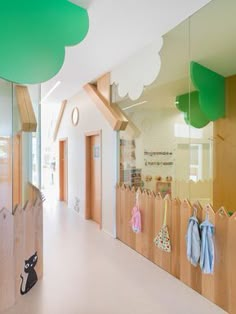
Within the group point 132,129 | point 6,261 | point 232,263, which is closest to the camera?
point 232,263

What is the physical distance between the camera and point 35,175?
3982mm

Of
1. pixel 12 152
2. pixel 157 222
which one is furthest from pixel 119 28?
pixel 157 222

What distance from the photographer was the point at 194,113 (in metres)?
3.33

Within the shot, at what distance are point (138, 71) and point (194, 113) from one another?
1178 millimetres

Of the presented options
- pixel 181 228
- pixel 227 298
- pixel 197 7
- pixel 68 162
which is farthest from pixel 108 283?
pixel 68 162

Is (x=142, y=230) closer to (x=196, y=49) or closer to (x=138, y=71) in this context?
(x=138, y=71)

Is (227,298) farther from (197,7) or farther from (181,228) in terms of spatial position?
(197,7)

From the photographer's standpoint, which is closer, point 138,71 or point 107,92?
point 138,71

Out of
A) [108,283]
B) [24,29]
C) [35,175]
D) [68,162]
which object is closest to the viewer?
[24,29]

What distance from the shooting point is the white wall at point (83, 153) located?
469cm

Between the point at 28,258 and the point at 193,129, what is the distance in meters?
2.62

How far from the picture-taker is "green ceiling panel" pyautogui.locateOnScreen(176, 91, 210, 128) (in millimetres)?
3287

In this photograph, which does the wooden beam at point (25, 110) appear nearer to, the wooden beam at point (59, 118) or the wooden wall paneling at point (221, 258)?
the wooden wall paneling at point (221, 258)

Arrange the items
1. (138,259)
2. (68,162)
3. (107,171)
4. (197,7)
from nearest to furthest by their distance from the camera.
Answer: (197,7), (138,259), (107,171), (68,162)
